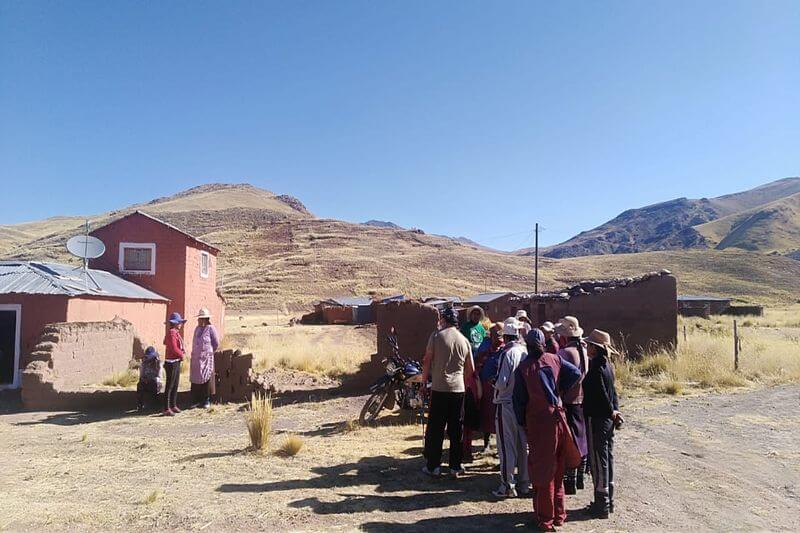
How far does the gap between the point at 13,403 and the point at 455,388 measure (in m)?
9.59

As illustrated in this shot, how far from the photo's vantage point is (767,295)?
6041 centimetres

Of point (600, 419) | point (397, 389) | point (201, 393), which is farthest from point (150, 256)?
point (600, 419)

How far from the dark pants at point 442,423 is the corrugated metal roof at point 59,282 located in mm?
10051

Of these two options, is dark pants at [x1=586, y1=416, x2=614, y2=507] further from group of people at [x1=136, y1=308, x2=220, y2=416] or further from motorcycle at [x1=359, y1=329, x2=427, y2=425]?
group of people at [x1=136, y1=308, x2=220, y2=416]

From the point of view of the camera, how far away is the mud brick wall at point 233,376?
1082 cm

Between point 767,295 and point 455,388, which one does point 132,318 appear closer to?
point 455,388

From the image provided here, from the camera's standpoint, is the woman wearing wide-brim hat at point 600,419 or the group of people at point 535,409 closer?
the group of people at point 535,409

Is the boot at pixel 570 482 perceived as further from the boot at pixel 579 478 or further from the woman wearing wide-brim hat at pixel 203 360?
the woman wearing wide-brim hat at pixel 203 360

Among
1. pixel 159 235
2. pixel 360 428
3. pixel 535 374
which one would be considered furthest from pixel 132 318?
pixel 535 374

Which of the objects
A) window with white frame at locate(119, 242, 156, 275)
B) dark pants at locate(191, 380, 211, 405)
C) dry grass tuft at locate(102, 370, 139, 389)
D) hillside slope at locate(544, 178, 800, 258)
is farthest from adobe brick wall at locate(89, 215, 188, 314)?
hillside slope at locate(544, 178, 800, 258)

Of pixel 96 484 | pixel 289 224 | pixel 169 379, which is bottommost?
pixel 96 484

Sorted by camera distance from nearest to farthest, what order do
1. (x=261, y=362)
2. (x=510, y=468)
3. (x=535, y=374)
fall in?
(x=535, y=374), (x=510, y=468), (x=261, y=362)

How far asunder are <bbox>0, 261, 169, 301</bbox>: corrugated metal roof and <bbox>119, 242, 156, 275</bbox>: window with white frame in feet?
4.42

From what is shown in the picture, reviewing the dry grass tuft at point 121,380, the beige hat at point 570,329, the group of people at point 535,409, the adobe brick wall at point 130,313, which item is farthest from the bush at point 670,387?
the adobe brick wall at point 130,313
